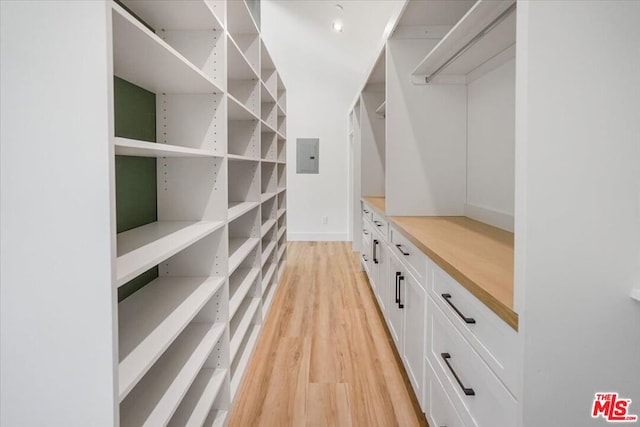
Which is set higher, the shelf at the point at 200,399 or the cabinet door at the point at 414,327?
the cabinet door at the point at 414,327

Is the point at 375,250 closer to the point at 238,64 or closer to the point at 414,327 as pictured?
the point at 414,327

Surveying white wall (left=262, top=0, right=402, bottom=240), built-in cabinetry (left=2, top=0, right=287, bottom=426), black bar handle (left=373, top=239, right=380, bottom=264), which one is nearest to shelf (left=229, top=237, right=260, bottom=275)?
built-in cabinetry (left=2, top=0, right=287, bottom=426)

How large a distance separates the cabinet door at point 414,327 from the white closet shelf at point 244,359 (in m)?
0.85

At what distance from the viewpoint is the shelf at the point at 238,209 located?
6.81 feet

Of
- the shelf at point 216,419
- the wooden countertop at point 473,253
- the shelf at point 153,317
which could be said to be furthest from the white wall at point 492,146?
the shelf at point 216,419

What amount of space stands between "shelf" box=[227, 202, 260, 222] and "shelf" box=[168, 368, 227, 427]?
2.27 feet

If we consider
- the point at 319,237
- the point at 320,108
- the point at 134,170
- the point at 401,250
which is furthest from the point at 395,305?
the point at 320,108

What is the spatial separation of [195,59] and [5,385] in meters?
1.37

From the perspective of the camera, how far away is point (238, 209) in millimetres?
2398

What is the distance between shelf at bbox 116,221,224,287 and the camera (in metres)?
1.02

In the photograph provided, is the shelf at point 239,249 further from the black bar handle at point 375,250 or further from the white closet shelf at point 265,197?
the black bar handle at point 375,250

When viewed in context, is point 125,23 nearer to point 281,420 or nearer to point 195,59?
point 195,59

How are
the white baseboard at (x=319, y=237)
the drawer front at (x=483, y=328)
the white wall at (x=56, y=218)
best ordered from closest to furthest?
the white wall at (x=56, y=218) < the drawer front at (x=483, y=328) < the white baseboard at (x=319, y=237)

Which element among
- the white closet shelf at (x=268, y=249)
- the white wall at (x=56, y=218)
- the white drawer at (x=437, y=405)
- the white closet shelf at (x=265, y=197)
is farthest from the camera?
the white closet shelf at (x=268, y=249)
